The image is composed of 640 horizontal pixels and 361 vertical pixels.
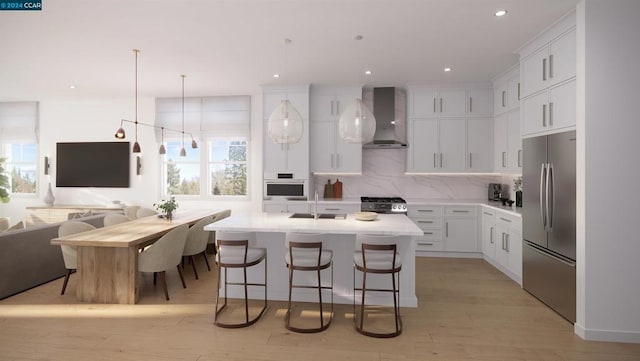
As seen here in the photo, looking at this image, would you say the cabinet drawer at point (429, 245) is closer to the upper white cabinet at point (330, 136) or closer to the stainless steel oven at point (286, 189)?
the upper white cabinet at point (330, 136)

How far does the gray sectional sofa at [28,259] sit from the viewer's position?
3.58 m

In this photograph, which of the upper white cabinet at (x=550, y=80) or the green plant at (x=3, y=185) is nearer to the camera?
the upper white cabinet at (x=550, y=80)

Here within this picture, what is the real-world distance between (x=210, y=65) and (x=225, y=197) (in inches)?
108

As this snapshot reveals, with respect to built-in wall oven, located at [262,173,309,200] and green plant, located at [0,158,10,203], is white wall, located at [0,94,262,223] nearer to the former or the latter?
green plant, located at [0,158,10,203]

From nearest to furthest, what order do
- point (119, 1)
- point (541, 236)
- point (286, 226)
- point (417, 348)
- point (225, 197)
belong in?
1. point (417, 348)
2. point (119, 1)
3. point (286, 226)
4. point (541, 236)
5. point (225, 197)

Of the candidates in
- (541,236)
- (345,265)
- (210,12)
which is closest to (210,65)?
(210,12)

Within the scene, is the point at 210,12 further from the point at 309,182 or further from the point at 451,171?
the point at 451,171

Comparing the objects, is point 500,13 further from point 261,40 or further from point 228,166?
point 228,166

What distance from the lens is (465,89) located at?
217 inches

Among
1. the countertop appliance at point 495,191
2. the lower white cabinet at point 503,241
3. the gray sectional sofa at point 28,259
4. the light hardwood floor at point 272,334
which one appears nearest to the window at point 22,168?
Answer: the gray sectional sofa at point 28,259

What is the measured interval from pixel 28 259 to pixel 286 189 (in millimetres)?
3467

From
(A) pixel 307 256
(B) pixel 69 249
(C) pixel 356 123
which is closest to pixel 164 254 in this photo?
(B) pixel 69 249

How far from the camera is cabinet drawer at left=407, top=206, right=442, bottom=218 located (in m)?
5.34

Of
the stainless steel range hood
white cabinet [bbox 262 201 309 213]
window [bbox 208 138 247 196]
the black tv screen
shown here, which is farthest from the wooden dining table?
the stainless steel range hood
